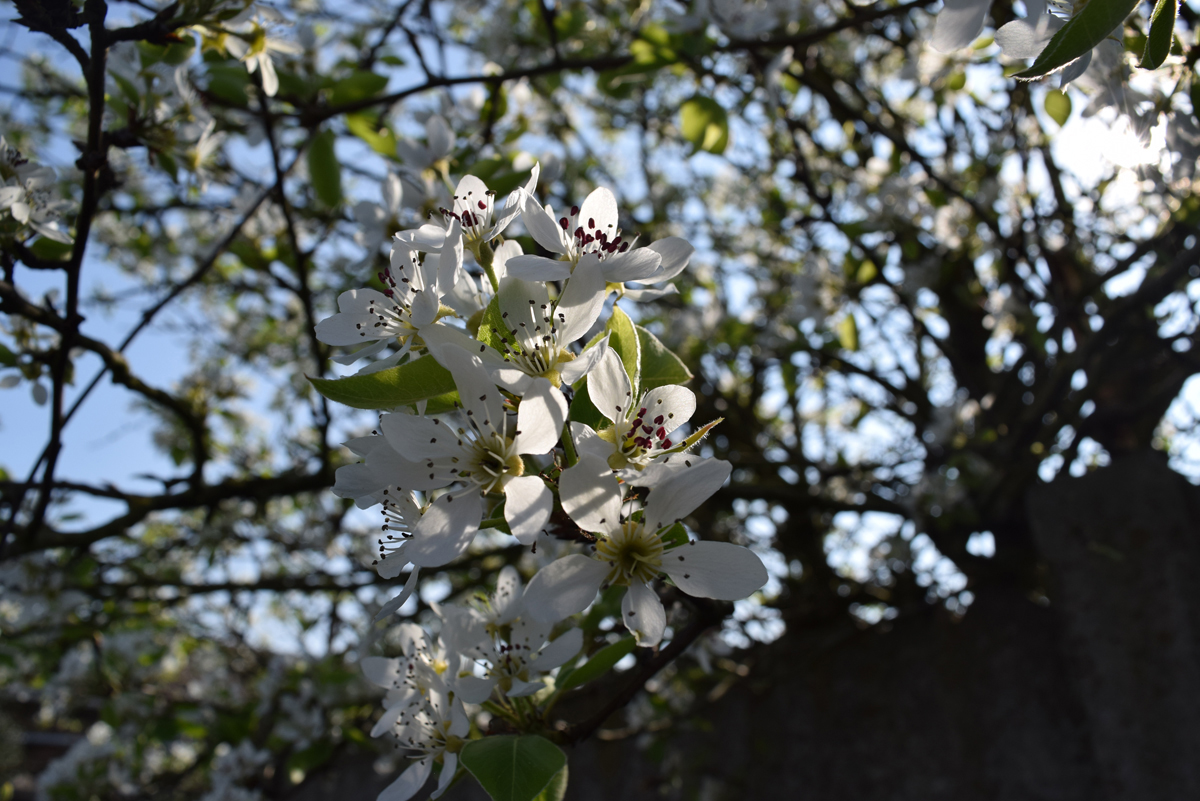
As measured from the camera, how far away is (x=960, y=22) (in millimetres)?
913

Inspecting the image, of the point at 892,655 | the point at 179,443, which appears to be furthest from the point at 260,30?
the point at 892,655

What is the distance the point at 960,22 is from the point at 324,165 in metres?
1.59

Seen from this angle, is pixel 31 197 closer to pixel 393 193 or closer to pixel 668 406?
pixel 393 193

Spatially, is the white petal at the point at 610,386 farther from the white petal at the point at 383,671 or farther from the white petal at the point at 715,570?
the white petal at the point at 383,671

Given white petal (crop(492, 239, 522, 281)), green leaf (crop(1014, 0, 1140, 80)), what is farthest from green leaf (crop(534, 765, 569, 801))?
green leaf (crop(1014, 0, 1140, 80))

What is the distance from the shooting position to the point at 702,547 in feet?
2.85

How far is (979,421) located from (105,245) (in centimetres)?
500

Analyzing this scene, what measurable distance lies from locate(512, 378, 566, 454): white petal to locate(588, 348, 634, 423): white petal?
9 cm

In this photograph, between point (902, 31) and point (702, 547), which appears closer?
point (702, 547)

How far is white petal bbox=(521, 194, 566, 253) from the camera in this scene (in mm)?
925

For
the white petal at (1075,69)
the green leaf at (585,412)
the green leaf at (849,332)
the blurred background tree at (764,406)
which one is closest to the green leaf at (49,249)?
the blurred background tree at (764,406)

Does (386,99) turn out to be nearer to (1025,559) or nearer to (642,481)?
(642,481)

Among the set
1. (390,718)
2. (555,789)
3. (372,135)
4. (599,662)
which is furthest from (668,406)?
(372,135)

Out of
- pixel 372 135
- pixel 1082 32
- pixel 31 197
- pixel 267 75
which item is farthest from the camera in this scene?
pixel 372 135
